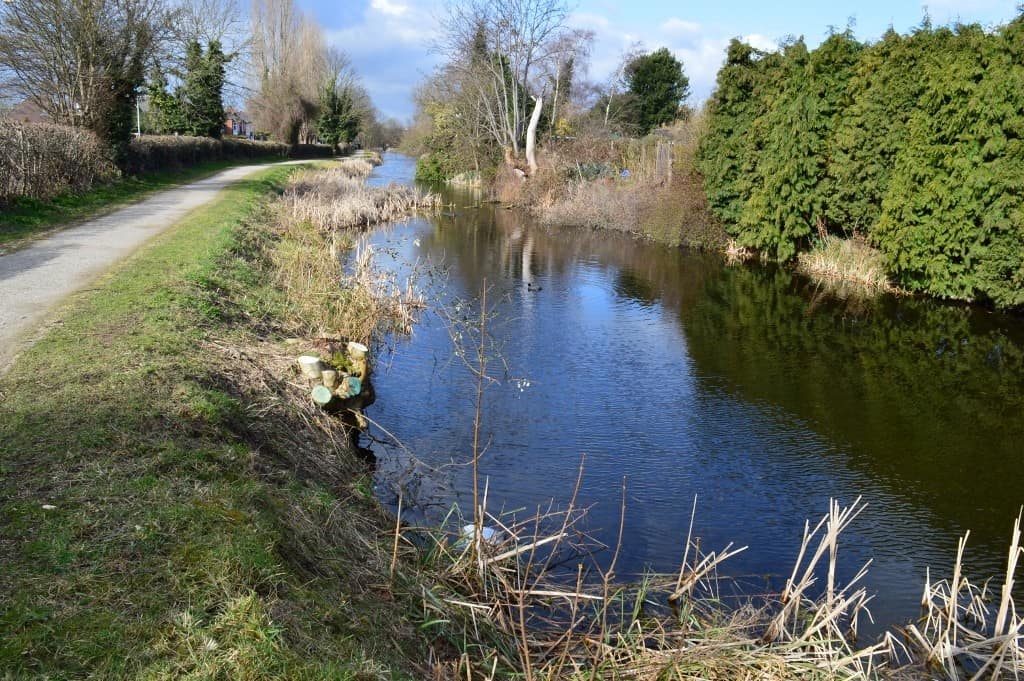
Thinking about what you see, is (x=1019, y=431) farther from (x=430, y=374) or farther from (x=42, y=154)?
(x=42, y=154)

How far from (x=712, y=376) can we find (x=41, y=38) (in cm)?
1802

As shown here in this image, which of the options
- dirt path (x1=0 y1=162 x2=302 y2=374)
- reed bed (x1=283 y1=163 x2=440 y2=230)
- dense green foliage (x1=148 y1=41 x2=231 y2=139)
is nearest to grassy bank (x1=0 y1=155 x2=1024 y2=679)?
dirt path (x1=0 y1=162 x2=302 y2=374)

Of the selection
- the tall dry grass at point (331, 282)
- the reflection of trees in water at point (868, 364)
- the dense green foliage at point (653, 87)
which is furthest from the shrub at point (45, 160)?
the dense green foliage at point (653, 87)

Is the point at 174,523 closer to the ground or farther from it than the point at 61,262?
closer to the ground

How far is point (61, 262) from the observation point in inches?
407

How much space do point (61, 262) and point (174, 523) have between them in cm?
760

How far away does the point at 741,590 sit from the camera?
5723mm

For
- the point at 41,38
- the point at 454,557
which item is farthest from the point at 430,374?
the point at 41,38

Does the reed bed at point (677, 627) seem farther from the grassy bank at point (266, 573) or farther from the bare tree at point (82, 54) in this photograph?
the bare tree at point (82, 54)

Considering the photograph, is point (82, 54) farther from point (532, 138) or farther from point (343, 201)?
point (532, 138)

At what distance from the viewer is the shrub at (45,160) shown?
14102 mm

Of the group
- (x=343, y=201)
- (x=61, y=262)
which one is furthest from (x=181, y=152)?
(x=61, y=262)

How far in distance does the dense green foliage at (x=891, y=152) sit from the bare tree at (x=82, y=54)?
50.5 ft

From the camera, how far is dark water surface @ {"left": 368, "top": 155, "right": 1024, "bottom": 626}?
6637mm
